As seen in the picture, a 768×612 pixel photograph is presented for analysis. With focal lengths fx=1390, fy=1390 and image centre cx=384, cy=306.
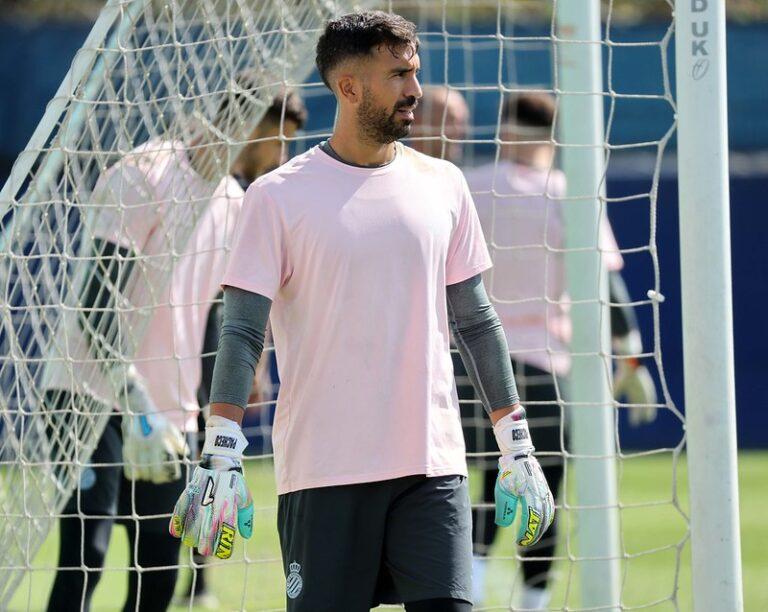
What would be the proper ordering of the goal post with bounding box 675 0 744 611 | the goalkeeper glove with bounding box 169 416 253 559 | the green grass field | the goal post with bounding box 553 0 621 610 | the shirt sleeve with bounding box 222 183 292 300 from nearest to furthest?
the goalkeeper glove with bounding box 169 416 253 559 < the shirt sleeve with bounding box 222 183 292 300 < the goal post with bounding box 675 0 744 611 < the goal post with bounding box 553 0 621 610 < the green grass field

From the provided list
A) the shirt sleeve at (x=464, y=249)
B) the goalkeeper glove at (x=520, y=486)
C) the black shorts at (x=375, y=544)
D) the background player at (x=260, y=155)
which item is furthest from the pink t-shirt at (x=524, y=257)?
the black shorts at (x=375, y=544)

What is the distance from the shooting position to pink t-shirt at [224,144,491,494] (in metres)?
3.14

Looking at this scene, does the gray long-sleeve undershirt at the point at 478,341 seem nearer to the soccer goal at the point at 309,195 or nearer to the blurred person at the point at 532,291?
the soccer goal at the point at 309,195

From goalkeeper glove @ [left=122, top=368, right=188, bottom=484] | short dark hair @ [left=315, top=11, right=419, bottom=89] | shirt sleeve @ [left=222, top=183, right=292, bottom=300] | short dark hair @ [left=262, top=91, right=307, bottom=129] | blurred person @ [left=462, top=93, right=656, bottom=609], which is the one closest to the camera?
shirt sleeve @ [left=222, top=183, right=292, bottom=300]

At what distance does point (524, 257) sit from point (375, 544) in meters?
2.50

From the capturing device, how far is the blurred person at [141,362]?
428cm

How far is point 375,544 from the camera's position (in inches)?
125

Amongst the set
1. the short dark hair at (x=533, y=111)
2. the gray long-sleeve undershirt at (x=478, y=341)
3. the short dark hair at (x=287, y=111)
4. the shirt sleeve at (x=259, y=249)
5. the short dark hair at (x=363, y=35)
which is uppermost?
the short dark hair at (x=533, y=111)

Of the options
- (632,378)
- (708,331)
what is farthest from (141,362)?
(632,378)

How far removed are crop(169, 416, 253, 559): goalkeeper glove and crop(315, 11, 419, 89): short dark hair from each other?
0.90 metres

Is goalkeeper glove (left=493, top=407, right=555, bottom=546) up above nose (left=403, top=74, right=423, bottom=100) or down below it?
below

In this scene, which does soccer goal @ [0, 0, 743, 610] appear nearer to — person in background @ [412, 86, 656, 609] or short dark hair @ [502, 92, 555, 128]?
person in background @ [412, 86, 656, 609]

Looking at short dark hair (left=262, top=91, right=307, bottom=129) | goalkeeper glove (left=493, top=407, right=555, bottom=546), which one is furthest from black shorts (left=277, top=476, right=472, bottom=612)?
short dark hair (left=262, top=91, right=307, bottom=129)

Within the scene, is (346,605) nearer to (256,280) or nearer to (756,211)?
(256,280)
